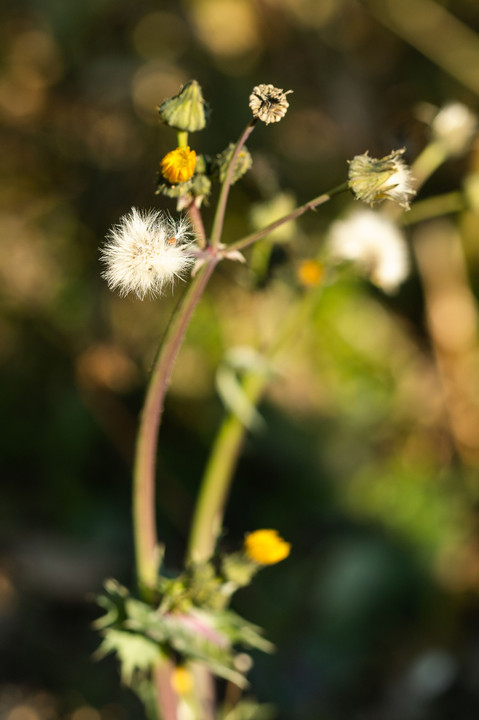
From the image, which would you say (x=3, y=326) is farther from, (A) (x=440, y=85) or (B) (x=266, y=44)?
(A) (x=440, y=85)

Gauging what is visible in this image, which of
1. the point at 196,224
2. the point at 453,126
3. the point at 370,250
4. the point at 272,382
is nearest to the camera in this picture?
the point at 196,224

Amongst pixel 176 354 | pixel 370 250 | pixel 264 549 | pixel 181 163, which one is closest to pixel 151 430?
pixel 176 354

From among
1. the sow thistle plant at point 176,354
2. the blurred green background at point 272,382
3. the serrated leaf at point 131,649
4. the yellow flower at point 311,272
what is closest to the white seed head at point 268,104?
the sow thistle plant at point 176,354

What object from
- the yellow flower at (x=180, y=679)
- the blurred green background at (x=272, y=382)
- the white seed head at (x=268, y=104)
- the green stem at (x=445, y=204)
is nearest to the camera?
the white seed head at (x=268, y=104)

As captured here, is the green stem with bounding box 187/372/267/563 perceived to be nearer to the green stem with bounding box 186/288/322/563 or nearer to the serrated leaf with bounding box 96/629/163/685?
the green stem with bounding box 186/288/322/563

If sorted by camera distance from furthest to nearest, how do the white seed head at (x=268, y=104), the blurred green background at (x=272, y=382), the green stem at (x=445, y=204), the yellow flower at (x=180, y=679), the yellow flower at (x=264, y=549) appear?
the blurred green background at (x=272, y=382), the green stem at (x=445, y=204), the yellow flower at (x=180, y=679), the yellow flower at (x=264, y=549), the white seed head at (x=268, y=104)

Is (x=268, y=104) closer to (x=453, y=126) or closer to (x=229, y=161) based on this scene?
(x=229, y=161)

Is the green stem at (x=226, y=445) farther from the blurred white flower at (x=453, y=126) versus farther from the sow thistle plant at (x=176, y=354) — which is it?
the blurred white flower at (x=453, y=126)
